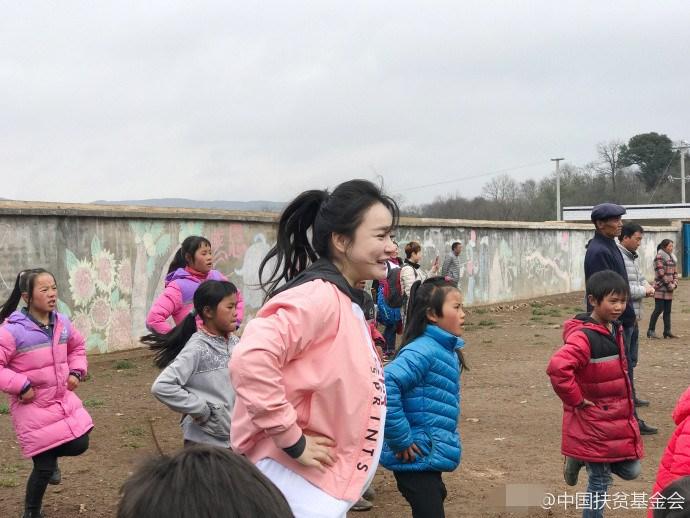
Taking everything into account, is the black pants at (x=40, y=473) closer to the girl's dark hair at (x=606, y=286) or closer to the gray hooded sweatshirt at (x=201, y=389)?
the gray hooded sweatshirt at (x=201, y=389)

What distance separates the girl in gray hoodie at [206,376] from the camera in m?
4.28

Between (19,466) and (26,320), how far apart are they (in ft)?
6.24

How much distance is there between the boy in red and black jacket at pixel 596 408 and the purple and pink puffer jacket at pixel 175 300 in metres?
2.54

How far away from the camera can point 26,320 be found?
498cm

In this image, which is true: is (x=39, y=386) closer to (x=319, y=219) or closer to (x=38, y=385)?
(x=38, y=385)

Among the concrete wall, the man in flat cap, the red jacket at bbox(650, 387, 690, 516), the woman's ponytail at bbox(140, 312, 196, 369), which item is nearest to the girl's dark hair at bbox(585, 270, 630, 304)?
the red jacket at bbox(650, 387, 690, 516)

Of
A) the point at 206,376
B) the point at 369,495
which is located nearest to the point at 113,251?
the point at 369,495

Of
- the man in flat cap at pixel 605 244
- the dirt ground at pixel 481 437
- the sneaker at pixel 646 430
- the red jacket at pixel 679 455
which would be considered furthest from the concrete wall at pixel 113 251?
the red jacket at pixel 679 455

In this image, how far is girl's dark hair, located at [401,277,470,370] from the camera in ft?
12.9

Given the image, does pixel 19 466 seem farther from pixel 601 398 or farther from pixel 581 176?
pixel 581 176

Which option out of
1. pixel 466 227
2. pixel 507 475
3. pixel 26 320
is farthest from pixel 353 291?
pixel 466 227

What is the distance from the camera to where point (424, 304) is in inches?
156

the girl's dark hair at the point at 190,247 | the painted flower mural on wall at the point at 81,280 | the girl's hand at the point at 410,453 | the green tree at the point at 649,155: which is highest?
the green tree at the point at 649,155

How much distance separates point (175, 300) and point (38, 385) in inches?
56.1
